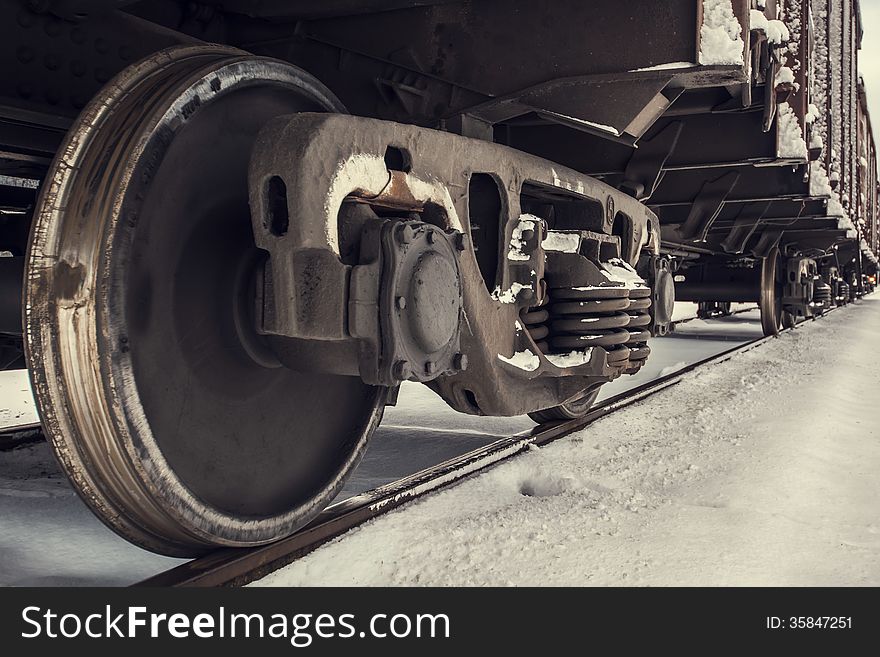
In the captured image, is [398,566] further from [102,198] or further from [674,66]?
[674,66]

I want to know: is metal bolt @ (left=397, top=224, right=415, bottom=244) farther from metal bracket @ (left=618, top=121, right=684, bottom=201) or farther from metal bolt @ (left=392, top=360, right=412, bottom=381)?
metal bracket @ (left=618, top=121, right=684, bottom=201)

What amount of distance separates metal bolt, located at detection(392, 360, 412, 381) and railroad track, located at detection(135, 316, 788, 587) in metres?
0.57

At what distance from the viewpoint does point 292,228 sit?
175 centimetres

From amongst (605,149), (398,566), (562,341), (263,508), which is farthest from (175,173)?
(605,149)

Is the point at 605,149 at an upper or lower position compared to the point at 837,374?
upper

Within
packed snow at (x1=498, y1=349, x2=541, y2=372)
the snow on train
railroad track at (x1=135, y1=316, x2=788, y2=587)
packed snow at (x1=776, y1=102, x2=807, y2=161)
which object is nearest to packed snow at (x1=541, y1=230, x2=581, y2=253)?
the snow on train

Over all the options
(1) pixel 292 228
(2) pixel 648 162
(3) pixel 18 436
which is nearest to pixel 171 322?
(1) pixel 292 228

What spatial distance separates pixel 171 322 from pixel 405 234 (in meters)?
0.56

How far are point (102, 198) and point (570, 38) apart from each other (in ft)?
5.07

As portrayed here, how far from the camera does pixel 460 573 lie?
1965 millimetres

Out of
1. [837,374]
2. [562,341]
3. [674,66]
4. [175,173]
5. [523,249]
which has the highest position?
[674,66]

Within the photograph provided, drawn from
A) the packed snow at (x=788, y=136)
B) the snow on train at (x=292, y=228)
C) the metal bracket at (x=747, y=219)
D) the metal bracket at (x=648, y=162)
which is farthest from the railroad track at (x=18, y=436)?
the metal bracket at (x=747, y=219)

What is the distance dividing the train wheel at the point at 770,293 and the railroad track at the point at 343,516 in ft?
21.4

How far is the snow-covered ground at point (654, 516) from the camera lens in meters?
1.99
